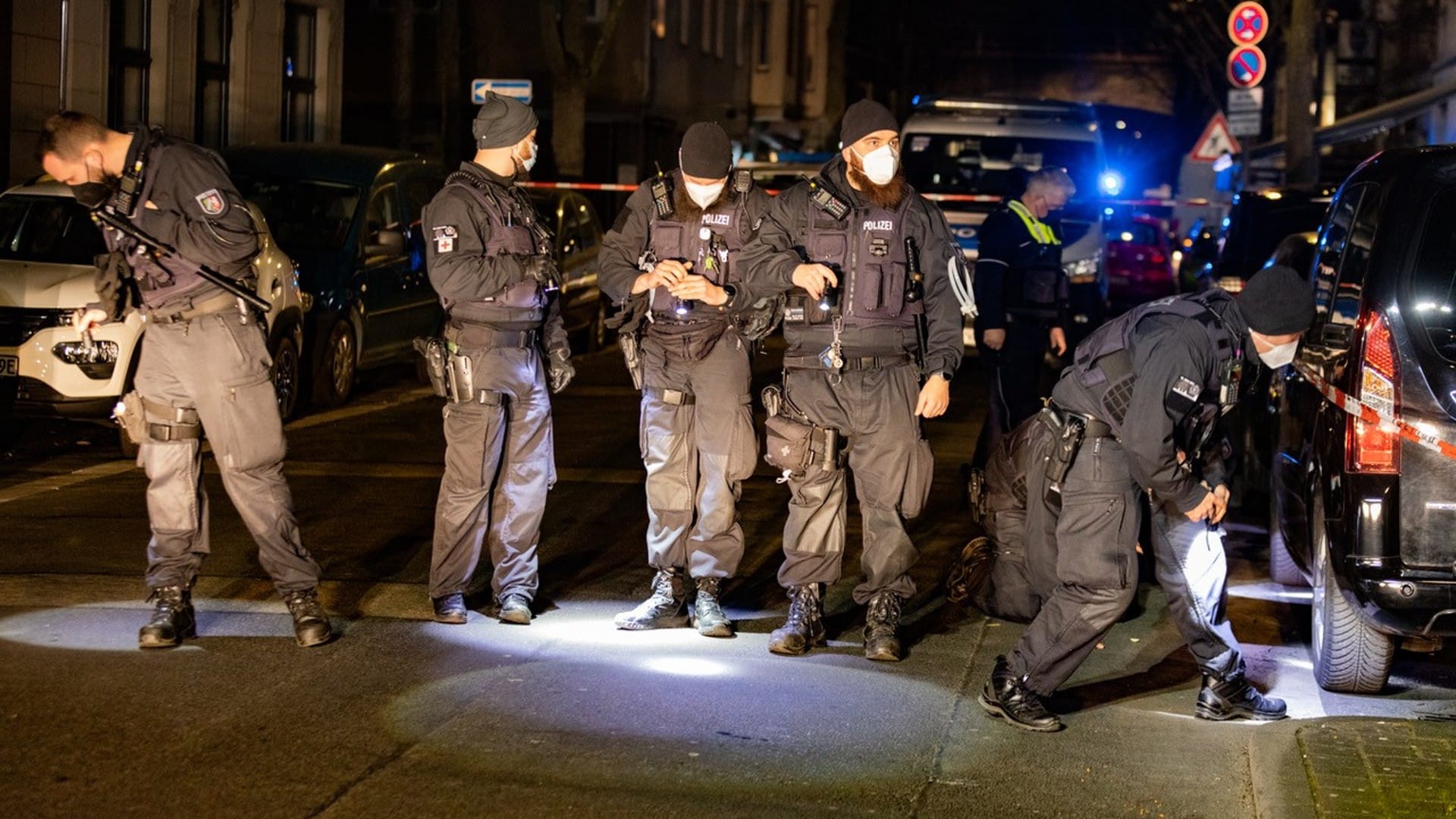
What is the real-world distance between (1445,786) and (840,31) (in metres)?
45.7

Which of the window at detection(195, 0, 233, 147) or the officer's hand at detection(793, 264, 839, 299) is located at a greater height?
the window at detection(195, 0, 233, 147)

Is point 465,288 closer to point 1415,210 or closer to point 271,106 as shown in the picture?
point 1415,210

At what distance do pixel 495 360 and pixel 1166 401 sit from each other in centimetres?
266

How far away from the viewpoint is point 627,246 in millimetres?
7457

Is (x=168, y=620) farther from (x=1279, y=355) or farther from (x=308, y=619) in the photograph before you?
(x=1279, y=355)

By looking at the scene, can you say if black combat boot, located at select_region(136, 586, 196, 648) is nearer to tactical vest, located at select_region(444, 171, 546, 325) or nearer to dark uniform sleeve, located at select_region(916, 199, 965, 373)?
tactical vest, located at select_region(444, 171, 546, 325)

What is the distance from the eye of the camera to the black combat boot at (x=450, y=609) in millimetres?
7383

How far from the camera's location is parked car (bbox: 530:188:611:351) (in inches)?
738

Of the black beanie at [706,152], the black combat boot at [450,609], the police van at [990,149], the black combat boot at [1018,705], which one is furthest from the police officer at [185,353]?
the police van at [990,149]

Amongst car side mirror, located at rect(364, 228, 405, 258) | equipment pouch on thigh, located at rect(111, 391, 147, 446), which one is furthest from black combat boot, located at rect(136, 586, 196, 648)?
car side mirror, located at rect(364, 228, 405, 258)

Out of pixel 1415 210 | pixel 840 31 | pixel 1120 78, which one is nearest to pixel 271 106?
pixel 1415 210

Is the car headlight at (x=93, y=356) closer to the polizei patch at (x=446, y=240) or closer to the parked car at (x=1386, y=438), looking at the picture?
the polizei patch at (x=446, y=240)

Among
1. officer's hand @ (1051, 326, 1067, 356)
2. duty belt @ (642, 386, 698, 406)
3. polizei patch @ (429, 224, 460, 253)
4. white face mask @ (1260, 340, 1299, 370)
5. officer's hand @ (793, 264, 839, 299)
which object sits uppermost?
polizei patch @ (429, 224, 460, 253)

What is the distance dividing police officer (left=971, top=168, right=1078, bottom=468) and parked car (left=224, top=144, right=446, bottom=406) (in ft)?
17.1
